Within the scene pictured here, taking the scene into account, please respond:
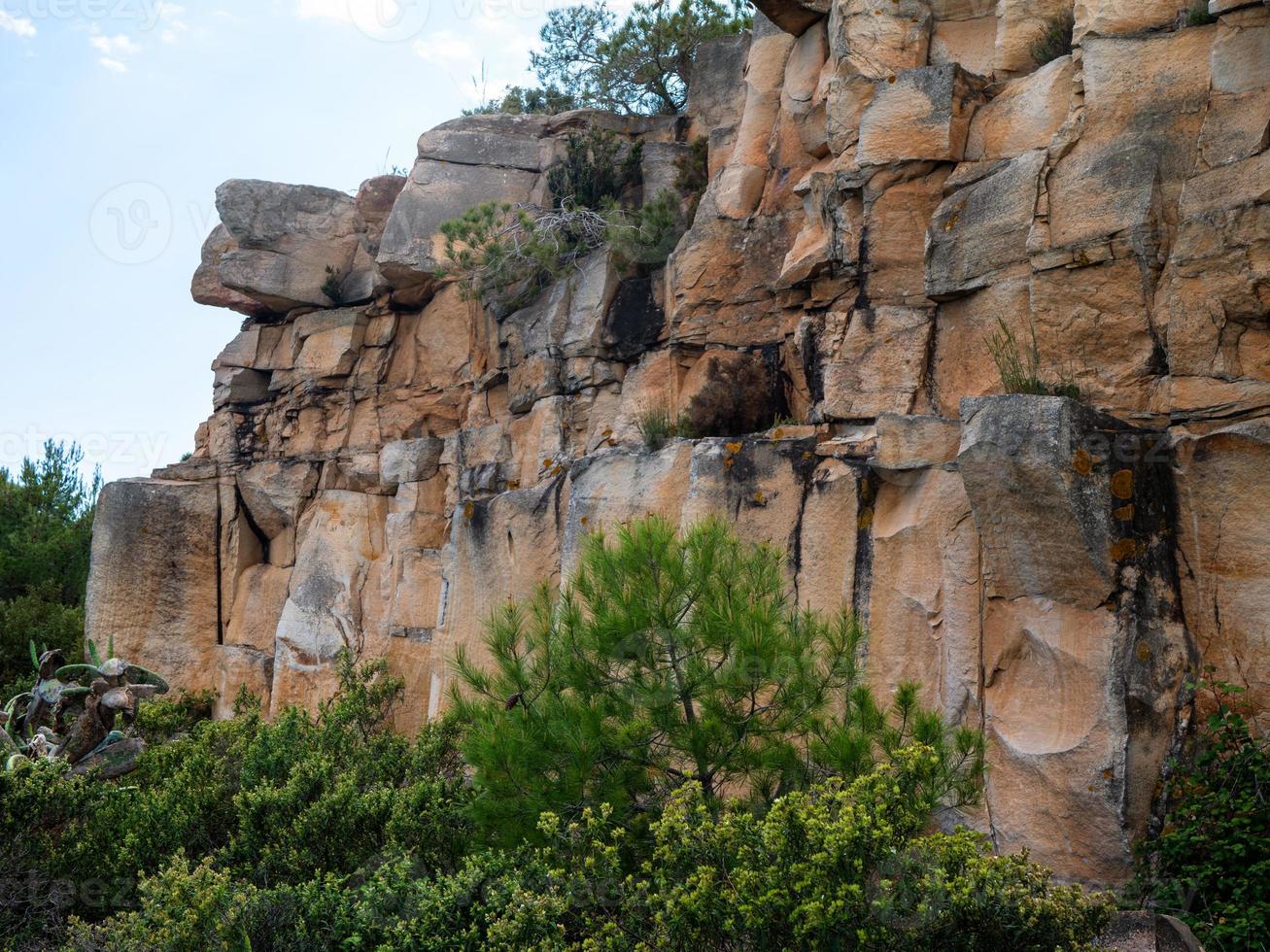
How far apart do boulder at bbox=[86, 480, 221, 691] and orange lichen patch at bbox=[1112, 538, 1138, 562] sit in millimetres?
13167

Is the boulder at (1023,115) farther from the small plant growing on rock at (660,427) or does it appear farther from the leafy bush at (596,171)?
the leafy bush at (596,171)

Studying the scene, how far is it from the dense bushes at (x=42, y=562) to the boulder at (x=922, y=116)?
12.4 metres

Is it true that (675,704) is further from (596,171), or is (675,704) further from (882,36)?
(596,171)

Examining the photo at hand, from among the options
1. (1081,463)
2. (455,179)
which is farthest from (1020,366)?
(455,179)

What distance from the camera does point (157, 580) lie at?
16.7m

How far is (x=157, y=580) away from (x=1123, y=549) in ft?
44.2

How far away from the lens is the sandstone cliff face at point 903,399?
23.7ft

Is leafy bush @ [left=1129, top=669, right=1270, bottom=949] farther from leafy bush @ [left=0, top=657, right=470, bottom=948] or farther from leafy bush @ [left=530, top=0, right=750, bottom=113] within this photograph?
leafy bush @ [left=530, top=0, right=750, bottom=113]

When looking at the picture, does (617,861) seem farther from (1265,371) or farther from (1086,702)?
(1265,371)

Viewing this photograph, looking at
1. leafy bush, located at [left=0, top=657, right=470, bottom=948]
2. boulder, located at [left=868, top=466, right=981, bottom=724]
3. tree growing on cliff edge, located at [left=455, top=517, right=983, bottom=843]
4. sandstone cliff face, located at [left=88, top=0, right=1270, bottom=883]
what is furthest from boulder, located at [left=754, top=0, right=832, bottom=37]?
leafy bush, located at [left=0, top=657, right=470, bottom=948]

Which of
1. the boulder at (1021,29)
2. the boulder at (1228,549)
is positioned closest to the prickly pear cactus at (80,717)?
the boulder at (1228,549)

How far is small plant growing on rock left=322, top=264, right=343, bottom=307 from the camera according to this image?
680 inches

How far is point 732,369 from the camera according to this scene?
1131 centimetres

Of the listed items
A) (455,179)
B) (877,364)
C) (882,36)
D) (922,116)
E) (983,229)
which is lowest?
(877,364)
